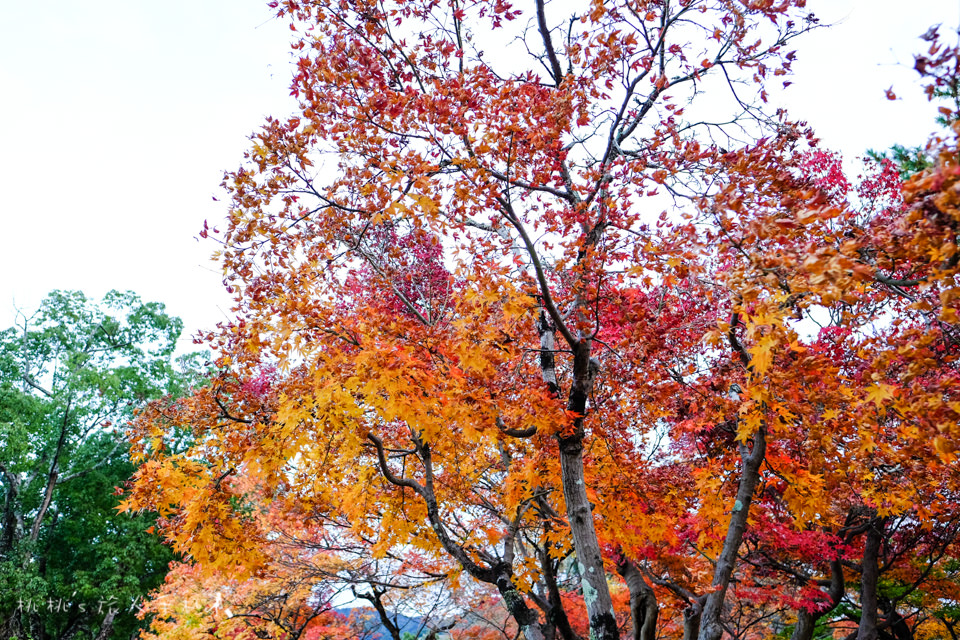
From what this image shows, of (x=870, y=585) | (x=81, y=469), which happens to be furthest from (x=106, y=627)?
(x=870, y=585)

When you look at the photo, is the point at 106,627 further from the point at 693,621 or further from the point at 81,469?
the point at 693,621

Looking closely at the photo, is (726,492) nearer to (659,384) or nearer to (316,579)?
(659,384)

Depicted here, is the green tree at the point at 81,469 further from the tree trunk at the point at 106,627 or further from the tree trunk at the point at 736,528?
the tree trunk at the point at 736,528

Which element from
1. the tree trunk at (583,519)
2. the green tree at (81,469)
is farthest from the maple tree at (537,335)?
the green tree at (81,469)

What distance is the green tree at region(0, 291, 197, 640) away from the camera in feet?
51.4

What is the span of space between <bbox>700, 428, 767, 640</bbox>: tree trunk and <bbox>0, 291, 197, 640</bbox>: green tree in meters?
15.1

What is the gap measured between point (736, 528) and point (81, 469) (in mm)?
18335

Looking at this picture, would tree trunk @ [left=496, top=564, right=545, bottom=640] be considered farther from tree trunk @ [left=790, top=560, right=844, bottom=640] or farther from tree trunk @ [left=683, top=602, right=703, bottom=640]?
tree trunk @ [left=790, top=560, right=844, bottom=640]

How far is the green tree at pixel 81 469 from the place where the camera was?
1567cm

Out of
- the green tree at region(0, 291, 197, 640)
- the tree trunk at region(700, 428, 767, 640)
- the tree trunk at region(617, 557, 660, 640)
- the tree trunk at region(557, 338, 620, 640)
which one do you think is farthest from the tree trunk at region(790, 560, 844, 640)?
the green tree at region(0, 291, 197, 640)

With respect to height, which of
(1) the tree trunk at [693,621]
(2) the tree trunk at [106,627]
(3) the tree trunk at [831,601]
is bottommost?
(2) the tree trunk at [106,627]

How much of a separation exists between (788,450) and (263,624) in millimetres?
10719

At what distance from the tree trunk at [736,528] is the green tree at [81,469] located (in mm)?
15109

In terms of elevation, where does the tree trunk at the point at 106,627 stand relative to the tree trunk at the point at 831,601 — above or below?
below
